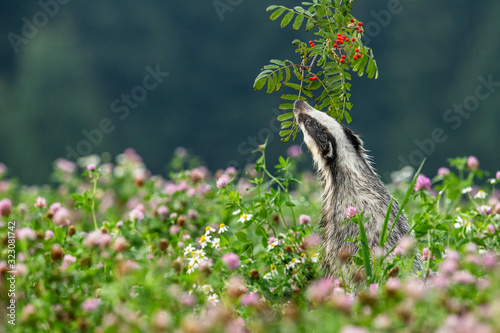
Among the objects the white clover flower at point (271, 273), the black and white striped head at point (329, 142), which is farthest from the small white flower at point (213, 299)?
the black and white striped head at point (329, 142)

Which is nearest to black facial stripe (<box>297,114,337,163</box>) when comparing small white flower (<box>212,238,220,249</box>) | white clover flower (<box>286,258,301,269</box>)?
white clover flower (<box>286,258,301,269</box>)

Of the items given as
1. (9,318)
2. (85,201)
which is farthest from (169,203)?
(9,318)

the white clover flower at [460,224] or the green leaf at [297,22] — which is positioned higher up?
the green leaf at [297,22]

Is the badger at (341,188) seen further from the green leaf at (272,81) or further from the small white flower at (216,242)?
the small white flower at (216,242)

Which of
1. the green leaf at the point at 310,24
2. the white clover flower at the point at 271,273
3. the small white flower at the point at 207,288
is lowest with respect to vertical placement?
the small white flower at the point at 207,288

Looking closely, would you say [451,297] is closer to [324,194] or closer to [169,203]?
[324,194]

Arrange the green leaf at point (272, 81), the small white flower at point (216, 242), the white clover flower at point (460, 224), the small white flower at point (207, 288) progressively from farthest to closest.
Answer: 1. the green leaf at point (272, 81)
2. the small white flower at point (216, 242)
3. the white clover flower at point (460, 224)
4. the small white flower at point (207, 288)

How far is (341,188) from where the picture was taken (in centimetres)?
310

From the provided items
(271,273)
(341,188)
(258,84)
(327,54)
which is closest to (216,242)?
(271,273)

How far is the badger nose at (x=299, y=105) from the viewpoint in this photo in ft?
10.9

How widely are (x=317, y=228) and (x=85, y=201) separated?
4.97 ft

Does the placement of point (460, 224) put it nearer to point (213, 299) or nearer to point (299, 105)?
point (299, 105)

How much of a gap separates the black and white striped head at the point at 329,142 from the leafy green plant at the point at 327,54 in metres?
0.16

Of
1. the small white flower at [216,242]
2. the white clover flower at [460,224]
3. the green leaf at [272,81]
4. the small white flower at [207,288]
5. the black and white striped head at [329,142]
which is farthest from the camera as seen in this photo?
the green leaf at [272,81]
